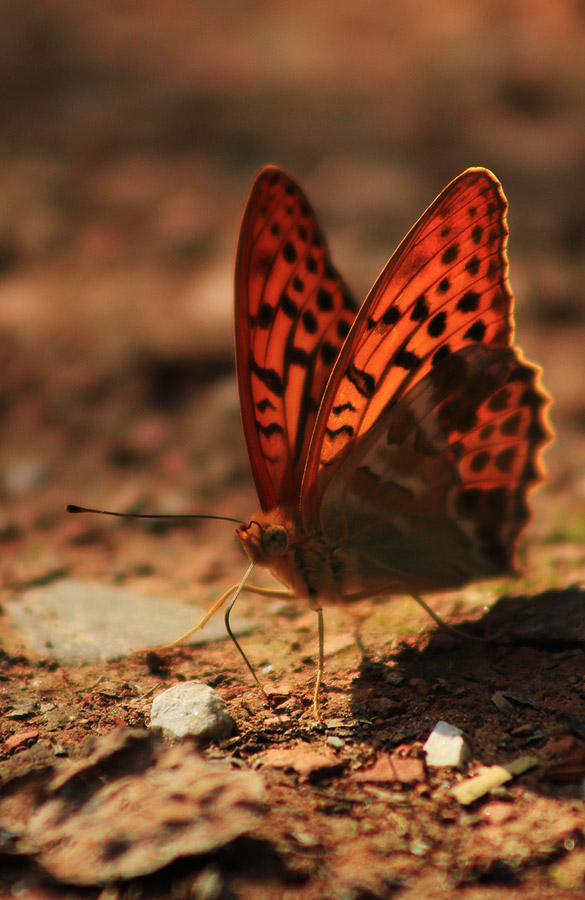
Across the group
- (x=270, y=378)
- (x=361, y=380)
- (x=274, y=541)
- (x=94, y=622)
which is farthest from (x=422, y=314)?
(x=94, y=622)

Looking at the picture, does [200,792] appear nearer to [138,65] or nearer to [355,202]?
[355,202]

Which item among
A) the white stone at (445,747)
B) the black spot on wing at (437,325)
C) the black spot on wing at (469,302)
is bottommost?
the white stone at (445,747)

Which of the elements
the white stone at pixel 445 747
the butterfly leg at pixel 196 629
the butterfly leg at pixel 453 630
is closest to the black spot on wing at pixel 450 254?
the butterfly leg at pixel 453 630

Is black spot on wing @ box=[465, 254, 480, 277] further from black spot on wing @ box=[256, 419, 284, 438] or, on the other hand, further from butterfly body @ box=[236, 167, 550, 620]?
black spot on wing @ box=[256, 419, 284, 438]

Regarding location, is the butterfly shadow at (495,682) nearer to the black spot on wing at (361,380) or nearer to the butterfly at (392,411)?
the butterfly at (392,411)

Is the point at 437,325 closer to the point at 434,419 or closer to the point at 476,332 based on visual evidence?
the point at 476,332

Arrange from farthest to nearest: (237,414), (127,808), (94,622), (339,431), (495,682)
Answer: (237,414) < (94,622) < (339,431) < (495,682) < (127,808)
